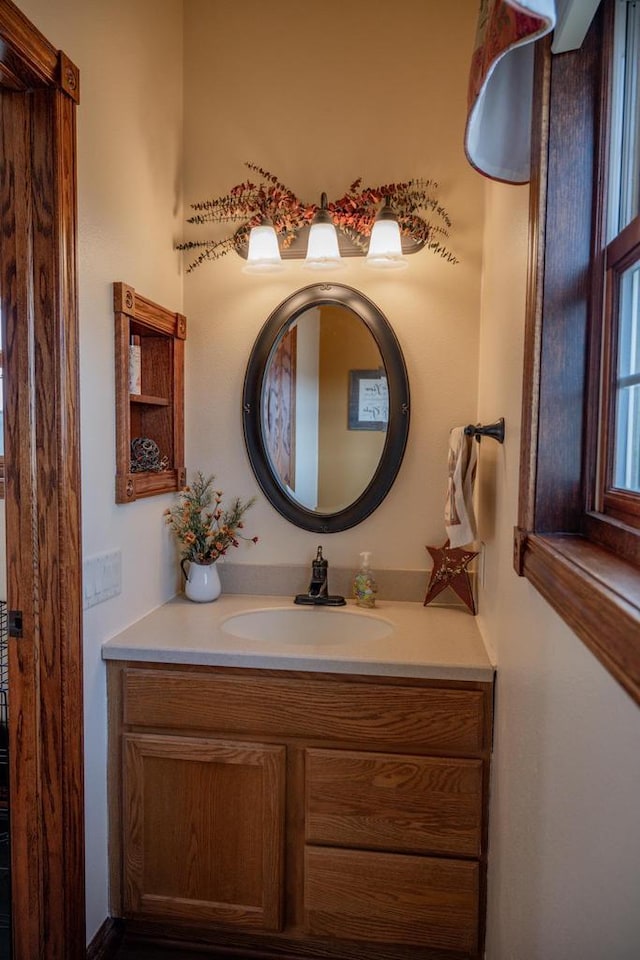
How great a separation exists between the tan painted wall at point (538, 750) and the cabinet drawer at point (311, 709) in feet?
0.40

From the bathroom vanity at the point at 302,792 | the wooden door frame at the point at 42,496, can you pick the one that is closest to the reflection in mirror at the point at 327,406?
the bathroom vanity at the point at 302,792

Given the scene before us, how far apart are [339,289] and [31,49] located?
1.06 metres

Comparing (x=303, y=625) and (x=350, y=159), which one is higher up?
(x=350, y=159)

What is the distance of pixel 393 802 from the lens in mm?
1512

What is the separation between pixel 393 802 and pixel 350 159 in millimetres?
1926

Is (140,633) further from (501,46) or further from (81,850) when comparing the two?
(501,46)

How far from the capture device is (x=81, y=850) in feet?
4.77

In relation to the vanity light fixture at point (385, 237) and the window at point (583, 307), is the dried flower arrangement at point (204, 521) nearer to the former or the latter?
the vanity light fixture at point (385, 237)

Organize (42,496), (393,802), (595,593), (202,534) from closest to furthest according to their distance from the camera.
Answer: (595,593) → (42,496) → (393,802) → (202,534)

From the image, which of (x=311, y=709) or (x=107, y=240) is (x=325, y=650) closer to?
(x=311, y=709)

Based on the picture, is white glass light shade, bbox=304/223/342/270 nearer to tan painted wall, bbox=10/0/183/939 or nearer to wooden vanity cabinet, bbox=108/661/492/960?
tan painted wall, bbox=10/0/183/939

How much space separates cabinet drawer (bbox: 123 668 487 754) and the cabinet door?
2.5 inches

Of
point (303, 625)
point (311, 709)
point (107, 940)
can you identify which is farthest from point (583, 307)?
point (107, 940)

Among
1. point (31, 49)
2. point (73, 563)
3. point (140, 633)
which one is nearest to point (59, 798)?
point (140, 633)
